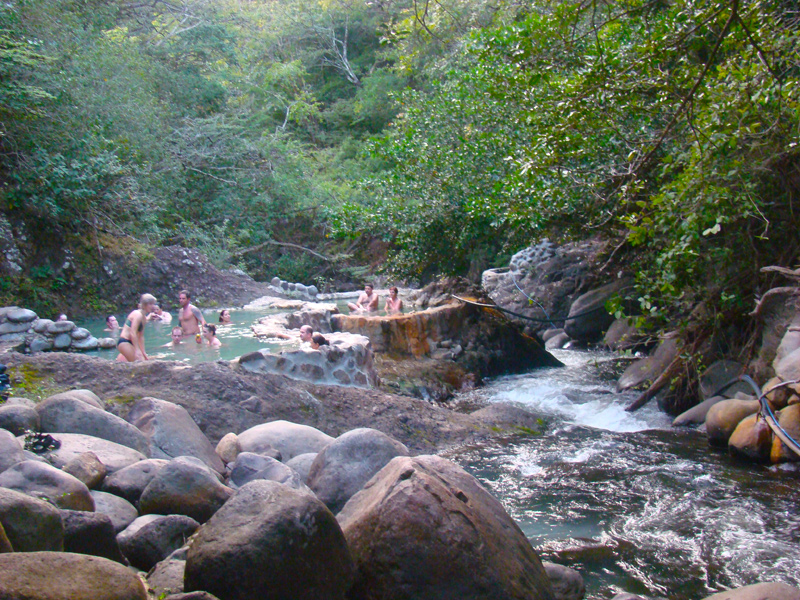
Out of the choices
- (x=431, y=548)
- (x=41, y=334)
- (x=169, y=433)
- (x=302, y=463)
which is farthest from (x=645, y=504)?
(x=41, y=334)

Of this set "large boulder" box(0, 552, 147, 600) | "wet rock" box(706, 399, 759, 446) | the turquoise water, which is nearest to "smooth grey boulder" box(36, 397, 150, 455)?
"large boulder" box(0, 552, 147, 600)

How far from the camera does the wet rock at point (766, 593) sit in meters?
2.84

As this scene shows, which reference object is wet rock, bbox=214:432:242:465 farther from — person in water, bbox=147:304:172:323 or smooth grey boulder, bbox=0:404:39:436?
person in water, bbox=147:304:172:323

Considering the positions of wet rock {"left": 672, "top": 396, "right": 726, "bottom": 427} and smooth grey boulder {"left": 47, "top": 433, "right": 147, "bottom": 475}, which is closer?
smooth grey boulder {"left": 47, "top": 433, "right": 147, "bottom": 475}

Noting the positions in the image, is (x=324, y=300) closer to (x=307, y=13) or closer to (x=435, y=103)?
(x=435, y=103)

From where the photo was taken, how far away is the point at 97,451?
158 inches

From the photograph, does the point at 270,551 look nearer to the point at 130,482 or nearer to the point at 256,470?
the point at 130,482

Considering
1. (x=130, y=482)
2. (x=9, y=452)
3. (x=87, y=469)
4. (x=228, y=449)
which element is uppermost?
(x=9, y=452)

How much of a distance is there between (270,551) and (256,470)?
6.20 feet

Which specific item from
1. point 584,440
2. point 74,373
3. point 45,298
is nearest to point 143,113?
point 45,298

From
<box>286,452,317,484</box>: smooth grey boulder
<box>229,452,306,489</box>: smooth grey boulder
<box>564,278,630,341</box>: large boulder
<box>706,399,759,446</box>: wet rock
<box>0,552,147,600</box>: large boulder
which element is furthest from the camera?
<box>564,278,630,341</box>: large boulder

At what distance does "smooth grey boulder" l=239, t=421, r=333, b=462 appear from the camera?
524 cm

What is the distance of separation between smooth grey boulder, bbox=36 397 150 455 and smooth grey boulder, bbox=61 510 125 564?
1.74 meters

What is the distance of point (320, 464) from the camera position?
4129 mm
